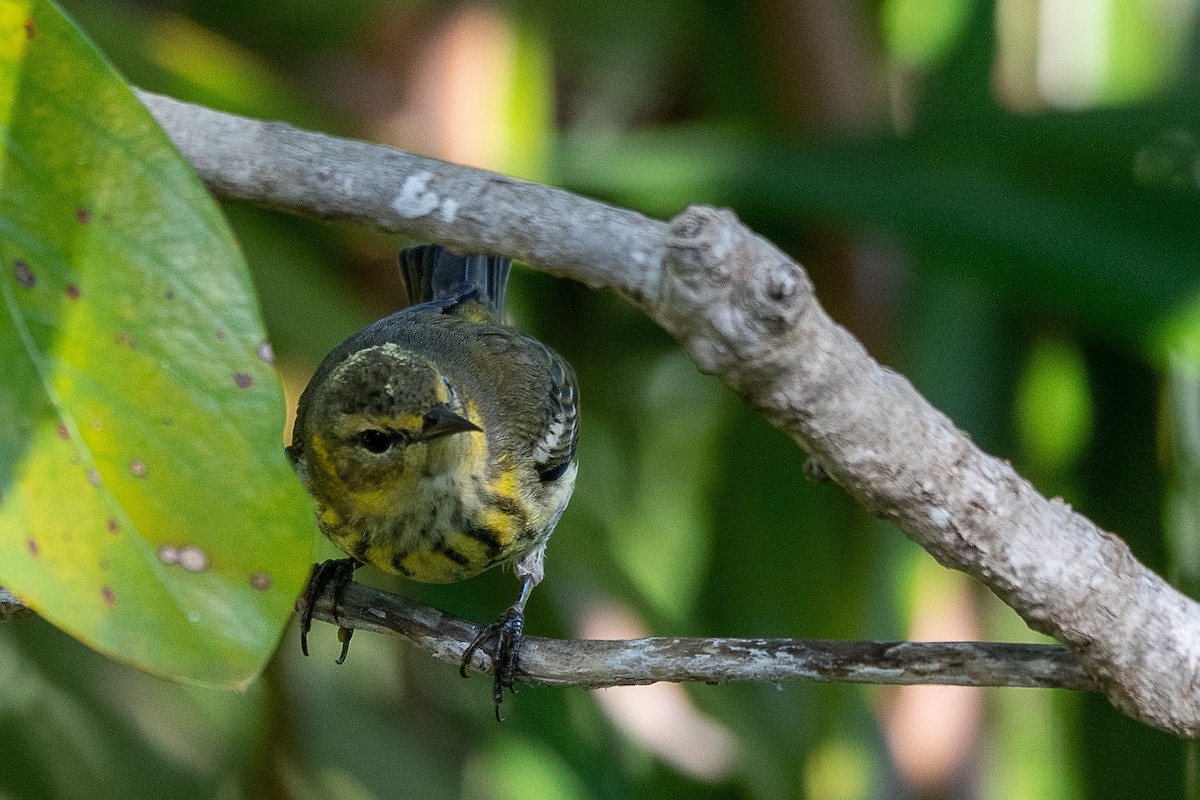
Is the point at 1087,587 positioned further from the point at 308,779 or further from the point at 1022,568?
the point at 308,779

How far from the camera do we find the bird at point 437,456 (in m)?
1.35

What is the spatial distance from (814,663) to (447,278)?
3.43ft

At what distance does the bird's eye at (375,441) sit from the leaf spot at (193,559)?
0.73 metres

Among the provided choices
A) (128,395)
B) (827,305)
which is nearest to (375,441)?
(128,395)

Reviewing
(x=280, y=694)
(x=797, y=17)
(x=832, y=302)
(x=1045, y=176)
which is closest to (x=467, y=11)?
(x=797, y=17)

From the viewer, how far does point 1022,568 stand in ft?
2.92

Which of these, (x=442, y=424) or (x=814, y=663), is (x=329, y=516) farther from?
(x=814, y=663)

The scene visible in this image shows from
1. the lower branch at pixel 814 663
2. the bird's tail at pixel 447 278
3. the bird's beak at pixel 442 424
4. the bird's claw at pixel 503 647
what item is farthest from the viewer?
the bird's tail at pixel 447 278

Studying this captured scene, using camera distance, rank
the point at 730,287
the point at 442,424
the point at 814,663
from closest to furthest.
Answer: the point at 730,287, the point at 814,663, the point at 442,424

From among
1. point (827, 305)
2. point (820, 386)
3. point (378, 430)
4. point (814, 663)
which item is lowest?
point (814, 663)

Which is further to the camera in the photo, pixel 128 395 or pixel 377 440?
pixel 377 440

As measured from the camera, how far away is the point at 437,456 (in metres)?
1.42

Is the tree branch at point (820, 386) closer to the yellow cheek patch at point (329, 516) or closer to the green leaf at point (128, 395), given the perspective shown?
the green leaf at point (128, 395)

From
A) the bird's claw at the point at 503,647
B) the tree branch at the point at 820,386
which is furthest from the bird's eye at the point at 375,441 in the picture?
the tree branch at the point at 820,386
